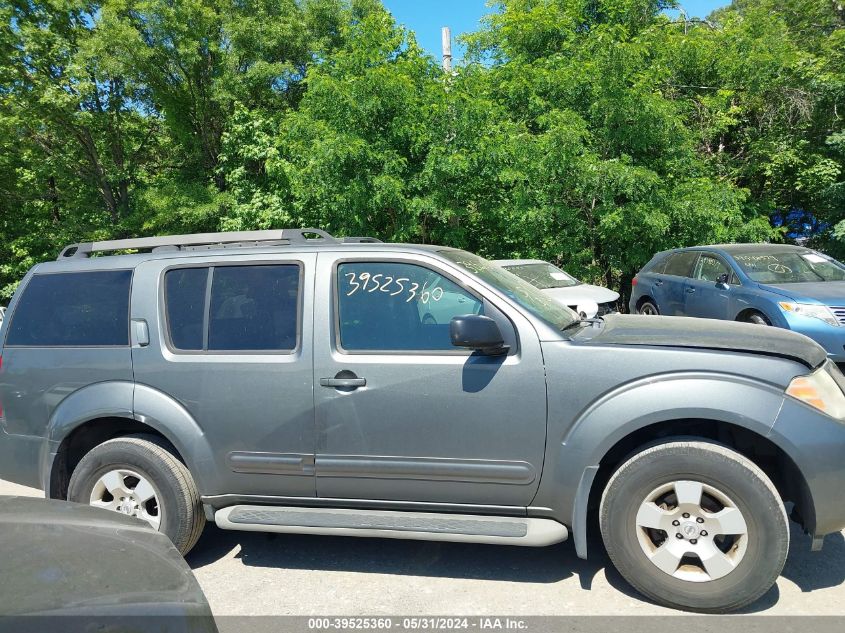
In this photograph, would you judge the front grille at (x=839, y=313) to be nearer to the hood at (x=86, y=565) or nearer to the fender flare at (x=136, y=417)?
the fender flare at (x=136, y=417)

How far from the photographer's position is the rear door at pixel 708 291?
855cm

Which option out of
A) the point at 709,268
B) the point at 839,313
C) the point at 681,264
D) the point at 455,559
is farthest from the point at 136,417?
the point at 681,264

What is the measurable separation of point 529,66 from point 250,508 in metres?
13.5

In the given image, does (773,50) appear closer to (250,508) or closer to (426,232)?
(426,232)

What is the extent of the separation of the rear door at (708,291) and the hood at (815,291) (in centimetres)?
65

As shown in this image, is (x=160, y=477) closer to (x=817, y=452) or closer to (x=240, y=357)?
(x=240, y=357)

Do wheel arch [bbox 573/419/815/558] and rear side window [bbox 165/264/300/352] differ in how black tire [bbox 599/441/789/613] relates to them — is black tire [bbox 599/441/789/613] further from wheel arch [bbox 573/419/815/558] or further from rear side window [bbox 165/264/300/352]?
rear side window [bbox 165/264/300/352]

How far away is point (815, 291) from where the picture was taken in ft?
24.7

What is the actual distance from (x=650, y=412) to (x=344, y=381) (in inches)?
61.8

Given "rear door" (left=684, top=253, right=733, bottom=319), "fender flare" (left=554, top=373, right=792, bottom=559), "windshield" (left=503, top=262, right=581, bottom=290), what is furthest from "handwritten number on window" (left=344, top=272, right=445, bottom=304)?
"windshield" (left=503, top=262, right=581, bottom=290)

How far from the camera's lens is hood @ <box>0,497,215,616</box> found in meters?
1.64

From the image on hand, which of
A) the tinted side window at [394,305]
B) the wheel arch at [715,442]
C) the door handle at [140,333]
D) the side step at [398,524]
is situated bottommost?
the side step at [398,524]

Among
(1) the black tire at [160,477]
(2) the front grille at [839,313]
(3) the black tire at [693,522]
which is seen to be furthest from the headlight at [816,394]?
(2) the front grille at [839,313]

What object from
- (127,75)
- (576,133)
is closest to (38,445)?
(576,133)
